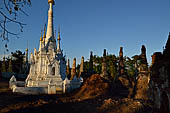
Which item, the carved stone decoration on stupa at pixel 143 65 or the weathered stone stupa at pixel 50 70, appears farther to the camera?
the carved stone decoration on stupa at pixel 143 65

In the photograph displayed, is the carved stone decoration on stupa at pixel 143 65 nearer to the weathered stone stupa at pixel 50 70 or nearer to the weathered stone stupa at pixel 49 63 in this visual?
the weathered stone stupa at pixel 50 70

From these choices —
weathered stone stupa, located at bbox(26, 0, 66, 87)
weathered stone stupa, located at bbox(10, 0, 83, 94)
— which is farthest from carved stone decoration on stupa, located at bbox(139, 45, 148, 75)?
weathered stone stupa, located at bbox(26, 0, 66, 87)

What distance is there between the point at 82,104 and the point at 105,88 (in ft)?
25.9

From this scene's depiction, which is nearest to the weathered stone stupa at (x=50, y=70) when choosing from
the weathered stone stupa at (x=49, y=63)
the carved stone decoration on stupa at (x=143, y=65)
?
the weathered stone stupa at (x=49, y=63)

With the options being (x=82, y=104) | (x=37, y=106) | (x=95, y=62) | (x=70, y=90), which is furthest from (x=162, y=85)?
(x=95, y=62)

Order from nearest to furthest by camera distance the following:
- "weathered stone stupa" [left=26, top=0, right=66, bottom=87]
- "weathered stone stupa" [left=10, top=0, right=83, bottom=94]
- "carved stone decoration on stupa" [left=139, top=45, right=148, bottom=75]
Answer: "weathered stone stupa" [left=10, top=0, right=83, bottom=94]
"carved stone decoration on stupa" [left=139, top=45, right=148, bottom=75]
"weathered stone stupa" [left=26, top=0, right=66, bottom=87]

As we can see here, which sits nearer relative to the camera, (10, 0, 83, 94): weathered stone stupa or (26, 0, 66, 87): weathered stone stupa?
(10, 0, 83, 94): weathered stone stupa

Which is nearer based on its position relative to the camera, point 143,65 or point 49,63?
point 143,65

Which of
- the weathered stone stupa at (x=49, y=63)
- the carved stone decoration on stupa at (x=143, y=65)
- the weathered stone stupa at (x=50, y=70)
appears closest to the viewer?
the weathered stone stupa at (x=50, y=70)

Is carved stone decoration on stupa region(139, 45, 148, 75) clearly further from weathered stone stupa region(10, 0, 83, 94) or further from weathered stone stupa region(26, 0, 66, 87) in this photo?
weathered stone stupa region(26, 0, 66, 87)

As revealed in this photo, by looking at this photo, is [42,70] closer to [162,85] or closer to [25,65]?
[162,85]

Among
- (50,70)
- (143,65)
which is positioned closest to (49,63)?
(50,70)

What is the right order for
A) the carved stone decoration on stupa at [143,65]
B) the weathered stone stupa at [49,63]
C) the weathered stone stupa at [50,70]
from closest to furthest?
1. the weathered stone stupa at [50,70]
2. the carved stone decoration on stupa at [143,65]
3. the weathered stone stupa at [49,63]

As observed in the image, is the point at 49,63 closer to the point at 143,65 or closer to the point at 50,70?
the point at 50,70
